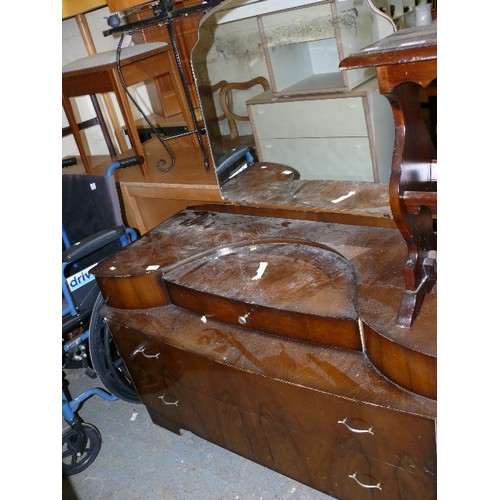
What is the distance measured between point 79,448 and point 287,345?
954mm

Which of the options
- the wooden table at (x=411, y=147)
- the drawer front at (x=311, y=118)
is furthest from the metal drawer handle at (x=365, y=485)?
the drawer front at (x=311, y=118)

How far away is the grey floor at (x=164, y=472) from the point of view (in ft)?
4.87

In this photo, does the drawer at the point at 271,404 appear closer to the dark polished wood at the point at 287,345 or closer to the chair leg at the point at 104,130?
the dark polished wood at the point at 287,345

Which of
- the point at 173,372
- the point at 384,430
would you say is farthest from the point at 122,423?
the point at 384,430

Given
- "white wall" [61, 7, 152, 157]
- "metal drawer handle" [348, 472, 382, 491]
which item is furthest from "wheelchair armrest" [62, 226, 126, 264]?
"white wall" [61, 7, 152, 157]

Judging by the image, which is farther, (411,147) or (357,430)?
(357,430)

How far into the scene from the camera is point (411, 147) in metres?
0.86

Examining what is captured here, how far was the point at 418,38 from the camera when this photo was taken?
2.37ft

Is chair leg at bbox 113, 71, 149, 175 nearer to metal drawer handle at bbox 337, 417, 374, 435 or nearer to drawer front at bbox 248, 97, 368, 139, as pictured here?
drawer front at bbox 248, 97, 368, 139

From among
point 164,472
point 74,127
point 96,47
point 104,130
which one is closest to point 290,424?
point 164,472

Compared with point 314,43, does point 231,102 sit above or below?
below

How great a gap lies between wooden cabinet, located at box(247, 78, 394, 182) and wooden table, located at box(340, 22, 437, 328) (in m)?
0.43

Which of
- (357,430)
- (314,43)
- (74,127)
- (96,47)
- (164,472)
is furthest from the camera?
(96,47)

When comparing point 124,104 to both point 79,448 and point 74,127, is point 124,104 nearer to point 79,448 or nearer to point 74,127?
point 74,127
